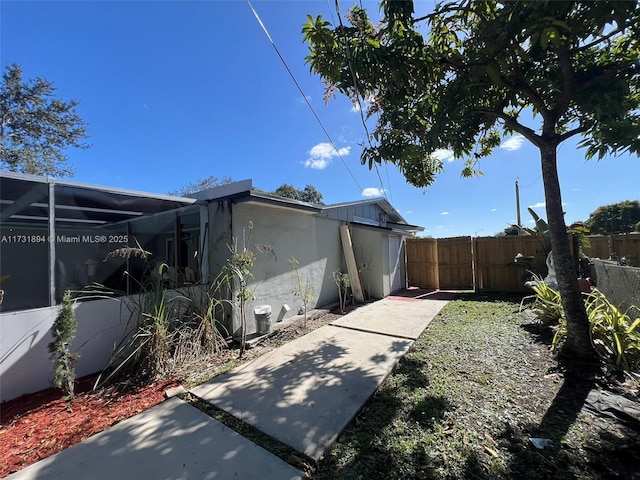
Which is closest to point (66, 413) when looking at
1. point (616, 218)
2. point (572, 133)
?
point (572, 133)

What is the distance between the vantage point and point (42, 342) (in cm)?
358

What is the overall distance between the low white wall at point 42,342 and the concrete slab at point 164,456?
177cm

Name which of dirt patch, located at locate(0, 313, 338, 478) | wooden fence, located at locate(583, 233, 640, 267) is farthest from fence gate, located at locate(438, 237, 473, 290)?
dirt patch, located at locate(0, 313, 338, 478)

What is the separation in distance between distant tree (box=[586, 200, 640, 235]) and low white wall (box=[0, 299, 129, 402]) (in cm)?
3488

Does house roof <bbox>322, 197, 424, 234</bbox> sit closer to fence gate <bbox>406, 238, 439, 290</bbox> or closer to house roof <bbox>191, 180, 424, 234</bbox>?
house roof <bbox>191, 180, 424, 234</bbox>

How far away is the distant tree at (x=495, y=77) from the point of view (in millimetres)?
3285

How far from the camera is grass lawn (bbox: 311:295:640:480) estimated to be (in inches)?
86.2

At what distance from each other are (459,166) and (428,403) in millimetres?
5886

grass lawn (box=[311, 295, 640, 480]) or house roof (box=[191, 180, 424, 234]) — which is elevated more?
house roof (box=[191, 180, 424, 234])

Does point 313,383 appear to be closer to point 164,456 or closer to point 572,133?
point 164,456

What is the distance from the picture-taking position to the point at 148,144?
1639 cm

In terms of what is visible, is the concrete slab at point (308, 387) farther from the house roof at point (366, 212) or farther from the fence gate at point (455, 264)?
the fence gate at point (455, 264)

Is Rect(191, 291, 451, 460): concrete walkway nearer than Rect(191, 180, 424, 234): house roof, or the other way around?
Rect(191, 291, 451, 460): concrete walkway

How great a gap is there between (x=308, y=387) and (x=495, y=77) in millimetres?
4740
